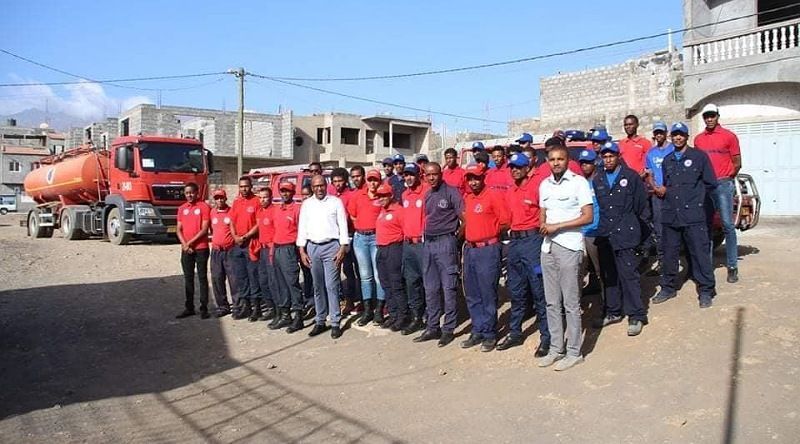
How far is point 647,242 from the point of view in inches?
273

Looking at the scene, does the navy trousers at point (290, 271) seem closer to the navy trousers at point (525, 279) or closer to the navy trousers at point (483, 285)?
the navy trousers at point (483, 285)

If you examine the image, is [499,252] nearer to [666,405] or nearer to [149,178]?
[666,405]

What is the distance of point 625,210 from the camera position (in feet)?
20.6

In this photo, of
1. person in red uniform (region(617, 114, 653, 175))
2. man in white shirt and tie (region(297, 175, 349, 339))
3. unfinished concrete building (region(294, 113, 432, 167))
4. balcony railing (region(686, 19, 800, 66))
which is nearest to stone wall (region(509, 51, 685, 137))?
balcony railing (region(686, 19, 800, 66))

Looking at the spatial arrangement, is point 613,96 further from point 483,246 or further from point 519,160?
point 483,246

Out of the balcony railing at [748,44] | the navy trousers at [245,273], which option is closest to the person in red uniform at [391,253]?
the navy trousers at [245,273]

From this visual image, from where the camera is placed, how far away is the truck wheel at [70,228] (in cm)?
1912

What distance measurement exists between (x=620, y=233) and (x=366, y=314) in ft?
11.1

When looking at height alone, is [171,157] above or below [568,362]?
above

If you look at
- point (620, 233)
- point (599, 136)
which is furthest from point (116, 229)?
point (620, 233)

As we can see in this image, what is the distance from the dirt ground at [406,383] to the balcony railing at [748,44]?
31.1ft

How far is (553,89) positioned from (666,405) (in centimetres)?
2238

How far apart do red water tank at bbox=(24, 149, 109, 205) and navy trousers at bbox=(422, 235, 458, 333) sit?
49.0ft

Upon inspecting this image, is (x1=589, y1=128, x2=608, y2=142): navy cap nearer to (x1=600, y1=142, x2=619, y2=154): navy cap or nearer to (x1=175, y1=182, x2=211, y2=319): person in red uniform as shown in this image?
(x1=600, y1=142, x2=619, y2=154): navy cap
